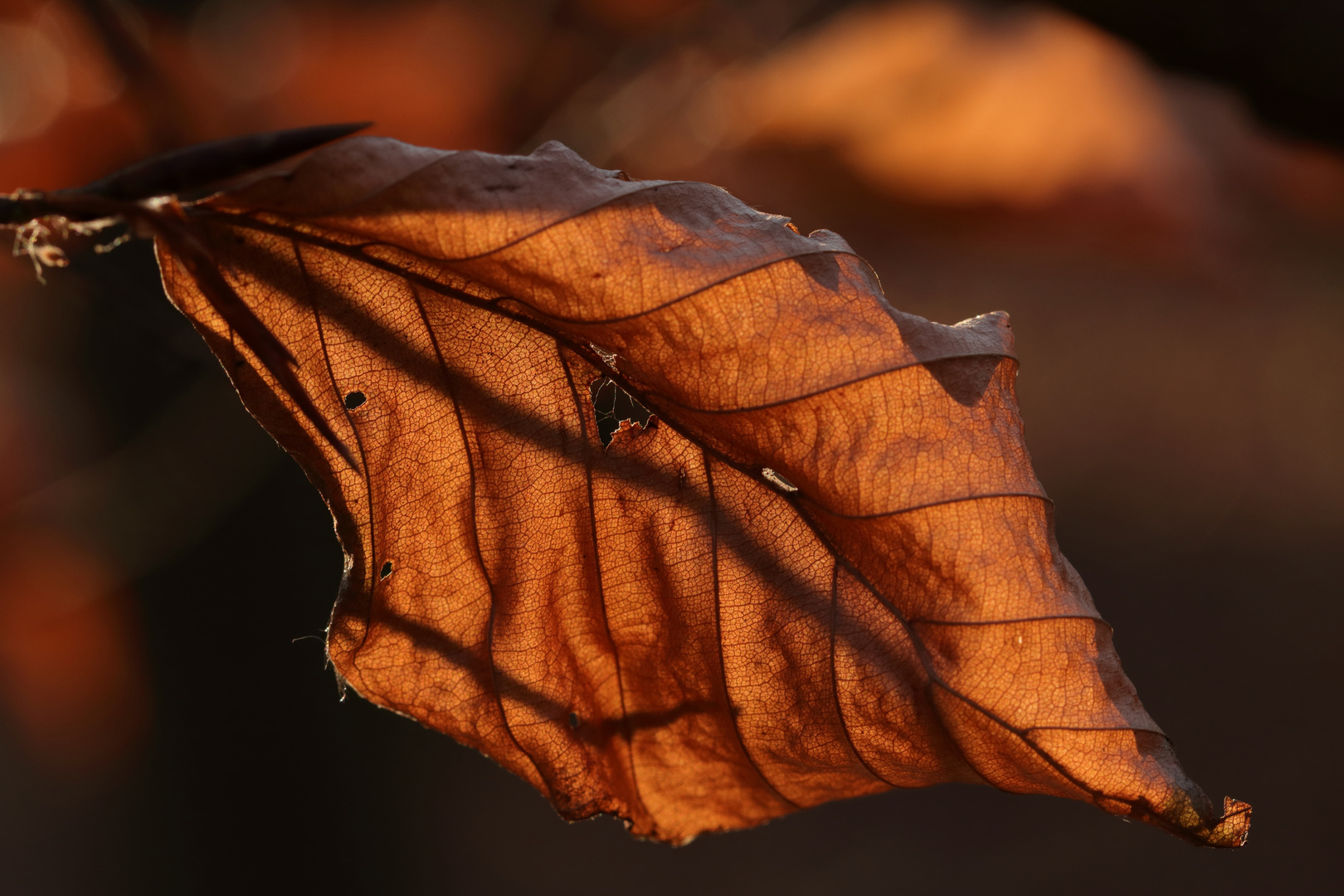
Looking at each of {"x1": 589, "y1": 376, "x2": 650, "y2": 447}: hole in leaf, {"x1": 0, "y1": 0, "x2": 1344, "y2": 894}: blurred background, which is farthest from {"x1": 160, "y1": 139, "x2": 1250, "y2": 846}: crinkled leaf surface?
{"x1": 0, "y1": 0, "x2": 1344, "y2": 894}: blurred background

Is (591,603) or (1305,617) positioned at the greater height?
(591,603)

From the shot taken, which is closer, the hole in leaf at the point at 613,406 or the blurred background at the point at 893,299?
the hole in leaf at the point at 613,406

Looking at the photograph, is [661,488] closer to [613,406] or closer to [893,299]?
[613,406]

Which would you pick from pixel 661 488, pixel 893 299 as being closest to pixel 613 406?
pixel 661 488

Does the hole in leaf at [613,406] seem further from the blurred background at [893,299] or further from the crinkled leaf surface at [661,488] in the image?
the blurred background at [893,299]

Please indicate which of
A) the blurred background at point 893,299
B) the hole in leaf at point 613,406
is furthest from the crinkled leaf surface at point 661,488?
the blurred background at point 893,299

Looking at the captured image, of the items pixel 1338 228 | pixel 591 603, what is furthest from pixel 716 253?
pixel 1338 228

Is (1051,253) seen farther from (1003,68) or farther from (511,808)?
(511,808)
